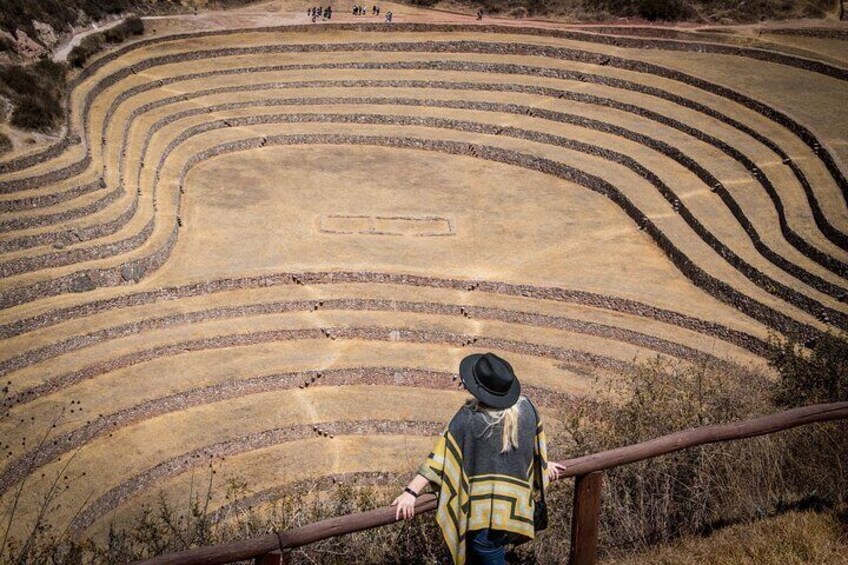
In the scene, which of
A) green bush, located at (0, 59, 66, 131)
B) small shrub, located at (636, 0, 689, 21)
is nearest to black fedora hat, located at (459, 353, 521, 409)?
green bush, located at (0, 59, 66, 131)

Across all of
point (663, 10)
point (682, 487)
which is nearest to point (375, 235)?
point (682, 487)

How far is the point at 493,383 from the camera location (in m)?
6.16

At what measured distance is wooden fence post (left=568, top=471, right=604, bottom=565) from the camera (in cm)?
699

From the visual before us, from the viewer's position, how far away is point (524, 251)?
24.2 metres

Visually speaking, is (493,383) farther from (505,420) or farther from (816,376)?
(816,376)

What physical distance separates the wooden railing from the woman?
0.69 feet

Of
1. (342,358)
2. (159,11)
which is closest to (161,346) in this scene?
(342,358)

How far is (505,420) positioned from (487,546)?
3.07ft

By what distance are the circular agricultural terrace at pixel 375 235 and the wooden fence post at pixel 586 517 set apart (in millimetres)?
8419

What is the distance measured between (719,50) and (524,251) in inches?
626

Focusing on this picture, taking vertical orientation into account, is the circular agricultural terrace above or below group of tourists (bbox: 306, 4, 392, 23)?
below

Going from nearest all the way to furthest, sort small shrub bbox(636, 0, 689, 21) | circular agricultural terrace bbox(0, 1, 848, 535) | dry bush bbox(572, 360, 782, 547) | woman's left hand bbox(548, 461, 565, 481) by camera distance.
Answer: woman's left hand bbox(548, 461, 565, 481)
dry bush bbox(572, 360, 782, 547)
circular agricultural terrace bbox(0, 1, 848, 535)
small shrub bbox(636, 0, 689, 21)

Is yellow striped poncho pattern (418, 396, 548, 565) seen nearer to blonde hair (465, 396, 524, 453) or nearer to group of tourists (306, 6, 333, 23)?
blonde hair (465, 396, 524, 453)

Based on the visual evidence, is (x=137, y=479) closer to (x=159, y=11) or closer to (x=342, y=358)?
(x=342, y=358)
